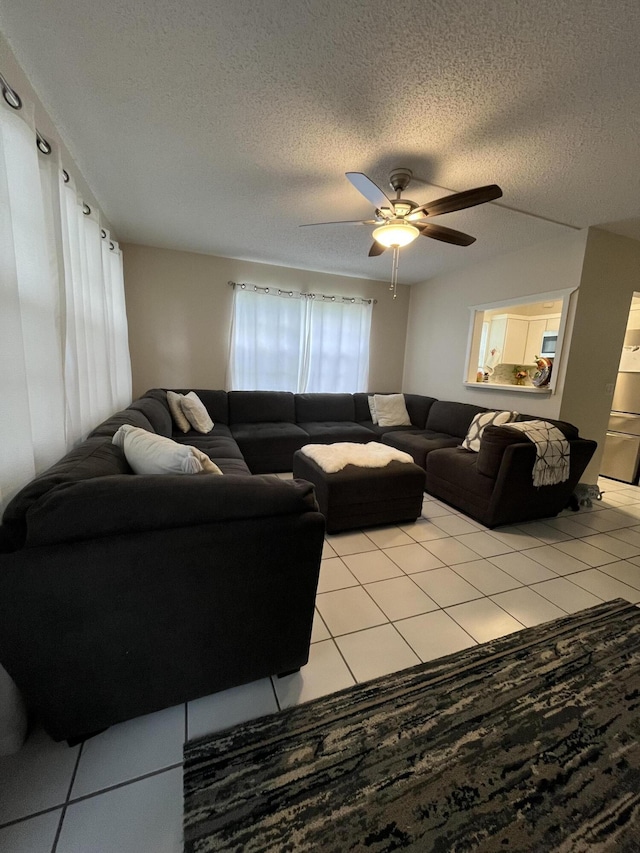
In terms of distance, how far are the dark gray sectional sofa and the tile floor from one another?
103mm

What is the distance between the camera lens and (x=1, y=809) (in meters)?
0.91

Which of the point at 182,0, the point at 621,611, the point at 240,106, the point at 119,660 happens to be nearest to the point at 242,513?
the point at 119,660

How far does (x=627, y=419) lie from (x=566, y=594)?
120 inches

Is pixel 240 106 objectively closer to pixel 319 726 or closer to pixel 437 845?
pixel 319 726

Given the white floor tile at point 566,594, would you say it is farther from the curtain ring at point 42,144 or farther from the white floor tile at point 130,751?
the curtain ring at point 42,144

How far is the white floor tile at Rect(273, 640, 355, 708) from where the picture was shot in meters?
1.26

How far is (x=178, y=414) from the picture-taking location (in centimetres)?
339

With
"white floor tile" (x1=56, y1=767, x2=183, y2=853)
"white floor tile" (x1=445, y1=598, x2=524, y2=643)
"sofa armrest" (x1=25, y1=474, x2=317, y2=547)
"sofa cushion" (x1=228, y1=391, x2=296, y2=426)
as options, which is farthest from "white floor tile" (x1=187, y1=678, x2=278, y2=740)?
"sofa cushion" (x1=228, y1=391, x2=296, y2=426)

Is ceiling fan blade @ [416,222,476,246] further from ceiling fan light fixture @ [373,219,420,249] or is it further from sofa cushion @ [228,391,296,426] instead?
sofa cushion @ [228,391,296,426]

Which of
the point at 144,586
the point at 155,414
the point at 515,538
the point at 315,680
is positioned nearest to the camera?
the point at 144,586

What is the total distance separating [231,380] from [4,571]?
352 cm

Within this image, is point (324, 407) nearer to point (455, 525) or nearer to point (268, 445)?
point (268, 445)

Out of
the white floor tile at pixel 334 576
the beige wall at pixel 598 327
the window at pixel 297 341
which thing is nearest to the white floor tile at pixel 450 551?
the white floor tile at pixel 334 576

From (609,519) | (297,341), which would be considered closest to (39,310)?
(297,341)
